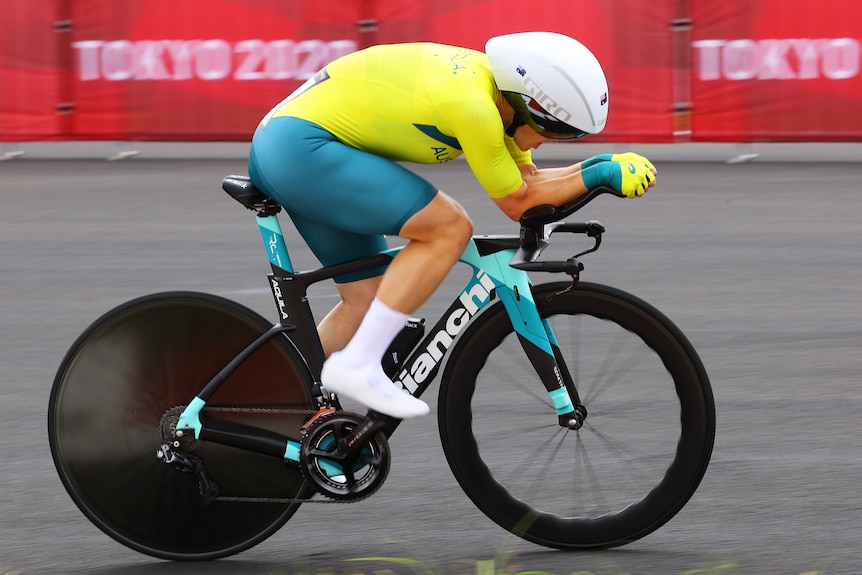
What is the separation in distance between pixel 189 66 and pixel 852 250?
6.97m

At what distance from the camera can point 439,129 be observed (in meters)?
4.18

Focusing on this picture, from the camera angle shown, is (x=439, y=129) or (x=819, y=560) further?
(x=819, y=560)

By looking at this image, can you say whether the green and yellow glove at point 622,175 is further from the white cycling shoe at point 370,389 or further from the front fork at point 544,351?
the white cycling shoe at point 370,389

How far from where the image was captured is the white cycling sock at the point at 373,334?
14.0ft

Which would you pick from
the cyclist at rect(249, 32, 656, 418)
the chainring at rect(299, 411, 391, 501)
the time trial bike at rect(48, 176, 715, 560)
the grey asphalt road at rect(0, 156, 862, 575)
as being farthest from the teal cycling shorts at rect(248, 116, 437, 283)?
the grey asphalt road at rect(0, 156, 862, 575)

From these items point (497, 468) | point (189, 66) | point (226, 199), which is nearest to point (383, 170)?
point (497, 468)

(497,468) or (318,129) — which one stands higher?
(318,129)

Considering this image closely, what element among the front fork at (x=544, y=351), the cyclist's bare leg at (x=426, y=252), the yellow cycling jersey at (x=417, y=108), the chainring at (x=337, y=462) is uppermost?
the yellow cycling jersey at (x=417, y=108)

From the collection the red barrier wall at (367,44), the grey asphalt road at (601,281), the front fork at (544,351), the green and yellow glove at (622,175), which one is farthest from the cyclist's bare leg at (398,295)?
the red barrier wall at (367,44)

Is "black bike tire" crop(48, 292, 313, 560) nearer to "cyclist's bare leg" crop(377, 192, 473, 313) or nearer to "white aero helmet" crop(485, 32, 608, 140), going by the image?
"cyclist's bare leg" crop(377, 192, 473, 313)

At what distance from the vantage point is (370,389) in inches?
169

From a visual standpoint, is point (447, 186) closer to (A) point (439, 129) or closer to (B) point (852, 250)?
(B) point (852, 250)

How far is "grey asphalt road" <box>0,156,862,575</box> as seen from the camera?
456 cm

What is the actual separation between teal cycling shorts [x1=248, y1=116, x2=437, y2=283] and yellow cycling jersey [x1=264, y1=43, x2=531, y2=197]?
0.04 metres
